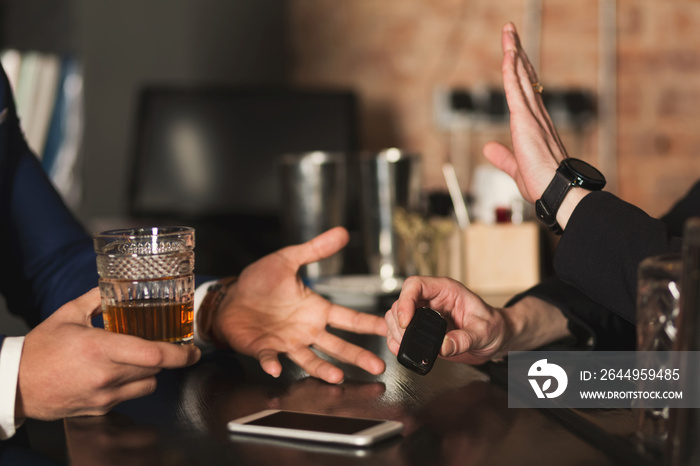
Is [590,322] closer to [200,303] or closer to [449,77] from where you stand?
[200,303]

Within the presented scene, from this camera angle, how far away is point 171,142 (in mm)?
2295

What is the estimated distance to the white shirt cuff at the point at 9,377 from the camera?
0.66m

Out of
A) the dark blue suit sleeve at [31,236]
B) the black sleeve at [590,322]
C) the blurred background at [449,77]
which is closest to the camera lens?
the black sleeve at [590,322]

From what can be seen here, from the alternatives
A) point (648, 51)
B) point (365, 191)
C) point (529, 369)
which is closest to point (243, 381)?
point (529, 369)

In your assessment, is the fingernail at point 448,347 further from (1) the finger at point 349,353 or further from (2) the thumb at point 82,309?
(2) the thumb at point 82,309

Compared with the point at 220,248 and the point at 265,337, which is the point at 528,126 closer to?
the point at 265,337

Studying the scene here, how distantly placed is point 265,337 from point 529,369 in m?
0.29

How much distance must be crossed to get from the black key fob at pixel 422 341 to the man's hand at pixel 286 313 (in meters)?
0.14

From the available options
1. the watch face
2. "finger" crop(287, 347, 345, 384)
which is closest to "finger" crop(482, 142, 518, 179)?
the watch face

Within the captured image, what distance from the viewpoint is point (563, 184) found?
→ 820 millimetres

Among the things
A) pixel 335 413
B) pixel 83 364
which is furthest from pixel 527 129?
pixel 83 364

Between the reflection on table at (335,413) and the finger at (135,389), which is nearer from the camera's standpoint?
the reflection on table at (335,413)

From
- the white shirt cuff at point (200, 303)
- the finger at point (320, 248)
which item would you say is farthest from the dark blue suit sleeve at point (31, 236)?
the finger at point (320, 248)

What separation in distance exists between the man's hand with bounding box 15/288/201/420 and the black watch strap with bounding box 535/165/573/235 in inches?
16.1
